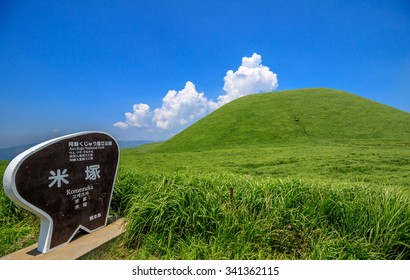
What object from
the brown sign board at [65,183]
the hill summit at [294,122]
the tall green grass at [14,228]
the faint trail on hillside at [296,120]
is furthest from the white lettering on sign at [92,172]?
the faint trail on hillside at [296,120]

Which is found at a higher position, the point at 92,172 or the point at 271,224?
the point at 92,172

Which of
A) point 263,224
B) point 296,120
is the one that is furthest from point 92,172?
point 296,120

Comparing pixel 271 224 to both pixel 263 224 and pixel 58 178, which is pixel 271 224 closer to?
pixel 263 224

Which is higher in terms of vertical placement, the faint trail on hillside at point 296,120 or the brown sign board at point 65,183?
the faint trail on hillside at point 296,120

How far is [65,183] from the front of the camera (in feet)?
14.8

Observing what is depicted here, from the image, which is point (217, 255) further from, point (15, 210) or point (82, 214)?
point (15, 210)

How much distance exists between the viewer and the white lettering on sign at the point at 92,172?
4957 mm

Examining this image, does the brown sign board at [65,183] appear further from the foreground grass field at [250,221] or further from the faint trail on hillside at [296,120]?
the faint trail on hillside at [296,120]

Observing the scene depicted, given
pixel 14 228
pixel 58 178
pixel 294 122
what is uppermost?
pixel 294 122

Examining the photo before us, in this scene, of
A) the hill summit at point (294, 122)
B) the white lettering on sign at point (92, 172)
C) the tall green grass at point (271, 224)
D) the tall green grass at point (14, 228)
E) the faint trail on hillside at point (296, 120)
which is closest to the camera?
the tall green grass at point (271, 224)

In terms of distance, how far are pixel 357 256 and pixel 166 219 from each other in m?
2.96

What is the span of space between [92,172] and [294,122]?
36.6 m

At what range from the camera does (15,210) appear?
20.0ft

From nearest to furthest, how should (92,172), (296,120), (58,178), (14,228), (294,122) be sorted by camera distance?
(58,178)
(92,172)
(14,228)
(294,122)
(296,120)
